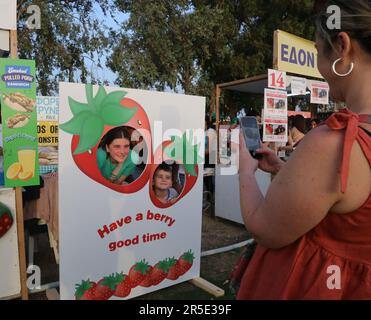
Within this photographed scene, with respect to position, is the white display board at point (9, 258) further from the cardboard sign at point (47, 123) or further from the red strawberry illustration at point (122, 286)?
the cardboard sign at point (47, 123)

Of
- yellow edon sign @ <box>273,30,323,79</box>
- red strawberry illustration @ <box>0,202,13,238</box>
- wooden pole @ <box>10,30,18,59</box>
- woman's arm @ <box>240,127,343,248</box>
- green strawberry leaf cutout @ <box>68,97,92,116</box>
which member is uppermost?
yellow edon sign @ <box>273,30,323,79</box>

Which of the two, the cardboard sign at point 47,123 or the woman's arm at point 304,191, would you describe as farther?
the cardboard sign at point 47,123

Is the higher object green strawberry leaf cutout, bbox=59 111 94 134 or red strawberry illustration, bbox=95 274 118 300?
green strawberry leaf cutout, bbox=59 111 94 134

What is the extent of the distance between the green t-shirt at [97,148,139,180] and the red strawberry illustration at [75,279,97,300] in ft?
2.38

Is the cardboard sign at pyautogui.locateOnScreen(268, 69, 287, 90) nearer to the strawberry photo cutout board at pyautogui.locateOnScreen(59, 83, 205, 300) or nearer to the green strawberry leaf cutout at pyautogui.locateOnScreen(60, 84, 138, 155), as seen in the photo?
the strawberry photo cutout board at pyautogui.locateOnScreen(59, 83, 205, 300)

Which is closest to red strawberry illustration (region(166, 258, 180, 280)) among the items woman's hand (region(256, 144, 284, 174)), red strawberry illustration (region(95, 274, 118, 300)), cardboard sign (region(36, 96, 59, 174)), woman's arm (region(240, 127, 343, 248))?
red strawberry illustration (region(95, 274, 118, 300))

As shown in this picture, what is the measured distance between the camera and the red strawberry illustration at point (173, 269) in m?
2.80

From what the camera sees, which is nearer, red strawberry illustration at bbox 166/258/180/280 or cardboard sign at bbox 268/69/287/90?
red strawberry illustration at bbox 166/258/180/280

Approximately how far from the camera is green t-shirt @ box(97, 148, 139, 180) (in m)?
2.33

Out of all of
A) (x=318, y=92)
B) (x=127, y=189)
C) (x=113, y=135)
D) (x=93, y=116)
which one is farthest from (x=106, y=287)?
(x=318, y=92)

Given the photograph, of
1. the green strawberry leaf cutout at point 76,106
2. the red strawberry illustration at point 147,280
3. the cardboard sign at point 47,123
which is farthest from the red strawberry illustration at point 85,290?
the cardboard sign at point 47,123

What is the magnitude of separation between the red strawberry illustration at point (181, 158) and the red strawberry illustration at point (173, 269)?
466 mm

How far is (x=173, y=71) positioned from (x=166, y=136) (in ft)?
26.7

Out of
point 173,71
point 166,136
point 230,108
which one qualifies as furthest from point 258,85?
point 230,108
